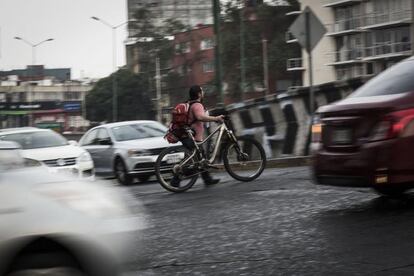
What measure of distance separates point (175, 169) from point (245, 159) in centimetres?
125

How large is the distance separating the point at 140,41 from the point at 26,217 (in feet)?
252

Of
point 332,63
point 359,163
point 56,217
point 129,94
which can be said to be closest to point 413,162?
point 359,163

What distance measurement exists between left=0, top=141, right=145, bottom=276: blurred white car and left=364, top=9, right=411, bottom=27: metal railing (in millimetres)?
60382

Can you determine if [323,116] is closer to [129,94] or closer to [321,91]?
[321,91]

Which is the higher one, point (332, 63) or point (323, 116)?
point (332, 63)

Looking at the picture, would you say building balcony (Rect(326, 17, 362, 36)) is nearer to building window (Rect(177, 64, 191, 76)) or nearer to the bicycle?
building window (Rect(177, 64, 191, 76))

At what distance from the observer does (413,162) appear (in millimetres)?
6695

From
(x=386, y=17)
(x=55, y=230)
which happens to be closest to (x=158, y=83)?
(x=386, y=17)

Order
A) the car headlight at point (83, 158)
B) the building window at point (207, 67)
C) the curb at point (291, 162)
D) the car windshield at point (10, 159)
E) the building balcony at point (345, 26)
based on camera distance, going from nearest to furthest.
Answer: the car windshield at point (10, 159) < the car headlight at point (83, 158) < the curb at point (291, 162) < the building balcony at point (345, 26) < the building window at point (207, 67)

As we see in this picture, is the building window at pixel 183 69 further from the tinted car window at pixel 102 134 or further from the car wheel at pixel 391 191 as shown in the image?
the car wheel at pixel 391 191

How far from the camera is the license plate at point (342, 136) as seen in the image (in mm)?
6961

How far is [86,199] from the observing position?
4.09 meters

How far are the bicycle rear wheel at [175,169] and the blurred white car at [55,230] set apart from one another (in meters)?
6.16

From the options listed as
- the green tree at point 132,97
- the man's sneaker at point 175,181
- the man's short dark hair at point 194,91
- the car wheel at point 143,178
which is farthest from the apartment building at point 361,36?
the man's sneaker at point 175,181
